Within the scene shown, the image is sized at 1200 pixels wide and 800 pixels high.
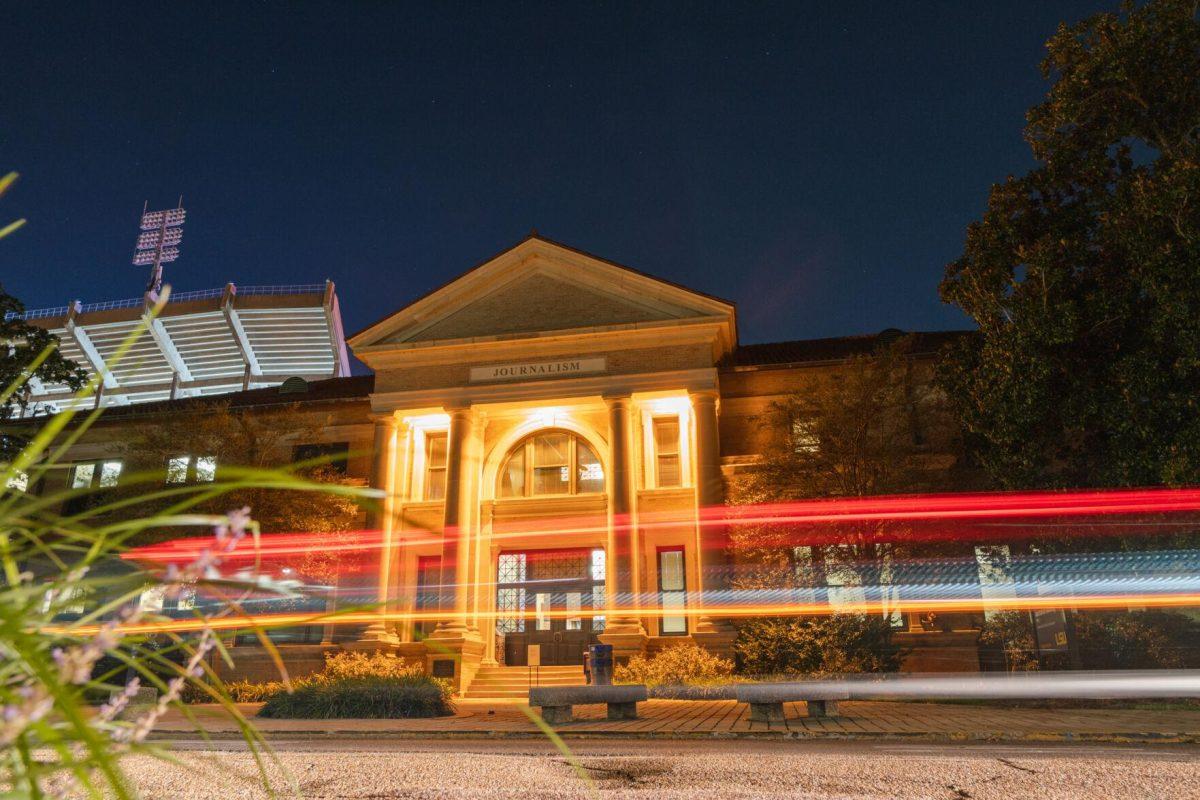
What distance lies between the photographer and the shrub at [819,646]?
2102cm

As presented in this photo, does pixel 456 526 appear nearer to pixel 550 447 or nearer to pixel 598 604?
pixel 550 447

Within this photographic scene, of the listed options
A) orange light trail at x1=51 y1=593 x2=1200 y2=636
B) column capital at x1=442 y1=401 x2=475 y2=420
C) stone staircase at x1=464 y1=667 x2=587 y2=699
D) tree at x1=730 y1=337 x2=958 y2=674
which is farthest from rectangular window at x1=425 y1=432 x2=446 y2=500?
tree at x1=730 y1=337 x2=958 y2=674

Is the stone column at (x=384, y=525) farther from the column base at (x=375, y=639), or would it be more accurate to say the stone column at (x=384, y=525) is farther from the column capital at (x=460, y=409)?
the column capital at (x=460, y=409)

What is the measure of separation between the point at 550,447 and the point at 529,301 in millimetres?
5128

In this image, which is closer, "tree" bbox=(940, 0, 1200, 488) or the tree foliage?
"tree" bbox=(940, 0, 1200, 488)

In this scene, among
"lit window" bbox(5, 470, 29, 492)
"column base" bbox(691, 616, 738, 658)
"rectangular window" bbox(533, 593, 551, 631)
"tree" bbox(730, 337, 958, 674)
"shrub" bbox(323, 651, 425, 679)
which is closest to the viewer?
"lit window" bbox(5, 470, 29, 492)

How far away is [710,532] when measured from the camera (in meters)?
24.9

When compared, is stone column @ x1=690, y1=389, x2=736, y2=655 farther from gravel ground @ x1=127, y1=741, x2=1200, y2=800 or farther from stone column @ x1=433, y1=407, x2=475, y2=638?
gravel ground @ x1=127, y1=741, x2=1200, y2=800

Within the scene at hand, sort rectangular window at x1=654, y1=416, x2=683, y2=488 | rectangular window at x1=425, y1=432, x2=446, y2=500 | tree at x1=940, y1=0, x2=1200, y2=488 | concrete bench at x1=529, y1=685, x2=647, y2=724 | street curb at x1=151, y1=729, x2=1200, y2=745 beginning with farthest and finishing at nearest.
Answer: rectangular window at x1=425, y1=432, x2=446, y2=500, rectangular window at x1=654, y1=416, x2=683, y2=488, tree at x1=940, y1=0, x2=1200, y2=488, concrete bench at x1=529, y1=685, x2=647, y2=724, street curb at x1=151, y1=729, x2=1200, y2=745

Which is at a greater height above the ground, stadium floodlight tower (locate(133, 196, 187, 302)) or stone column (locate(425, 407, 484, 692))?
stadium floodlight tower (locate(133, 196, 187, 302))

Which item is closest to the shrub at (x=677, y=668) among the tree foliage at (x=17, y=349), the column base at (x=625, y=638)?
the column base at (x=625, y=638)

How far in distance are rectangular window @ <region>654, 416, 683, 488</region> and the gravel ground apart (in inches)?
791

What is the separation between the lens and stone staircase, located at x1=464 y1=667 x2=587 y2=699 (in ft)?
80.5

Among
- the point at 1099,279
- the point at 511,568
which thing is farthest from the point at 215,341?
the point at 1099,279
